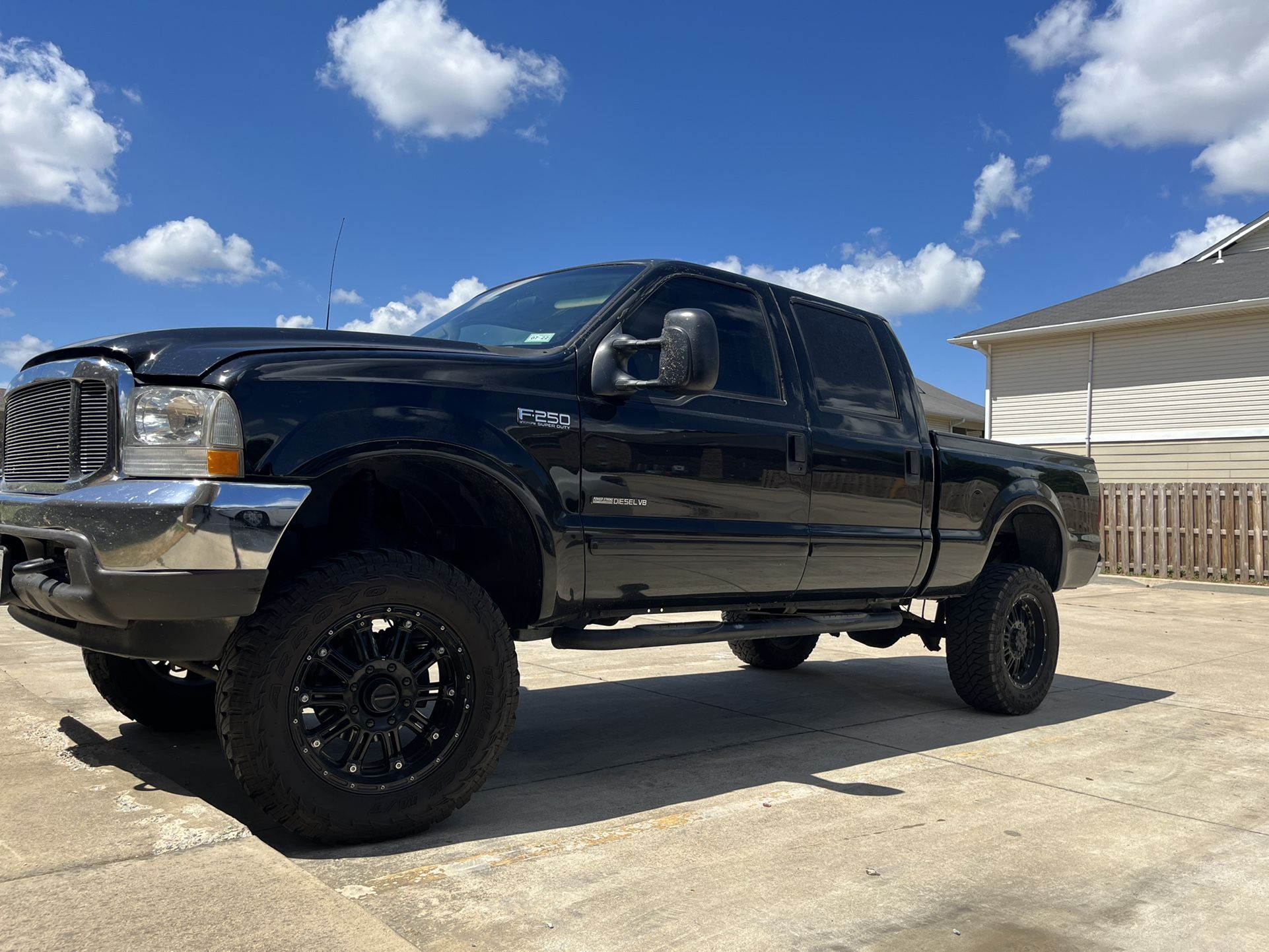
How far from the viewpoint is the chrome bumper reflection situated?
304 cm

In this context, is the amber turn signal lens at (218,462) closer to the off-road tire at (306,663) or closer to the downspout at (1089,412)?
the off-road tire at (306,663)

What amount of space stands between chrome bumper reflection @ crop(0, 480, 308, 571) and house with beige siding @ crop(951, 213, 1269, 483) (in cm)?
1933

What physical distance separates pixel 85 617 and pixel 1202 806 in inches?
163

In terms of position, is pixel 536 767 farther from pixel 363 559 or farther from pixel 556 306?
pixel 556 306

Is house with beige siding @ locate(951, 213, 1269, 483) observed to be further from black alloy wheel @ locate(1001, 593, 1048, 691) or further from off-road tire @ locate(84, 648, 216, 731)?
off-road tire @ locate(84, 648, 216, 731)

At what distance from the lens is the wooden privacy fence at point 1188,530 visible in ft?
48.9

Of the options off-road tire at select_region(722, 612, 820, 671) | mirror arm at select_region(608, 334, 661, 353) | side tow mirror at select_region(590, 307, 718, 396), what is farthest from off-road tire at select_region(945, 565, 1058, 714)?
mirror arm at select_region(608, 334, 661, 353)

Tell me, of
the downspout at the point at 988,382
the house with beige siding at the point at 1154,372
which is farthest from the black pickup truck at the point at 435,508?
the downspout at the point at 988,382

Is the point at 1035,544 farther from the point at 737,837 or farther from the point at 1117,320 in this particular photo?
the point at 1117,320

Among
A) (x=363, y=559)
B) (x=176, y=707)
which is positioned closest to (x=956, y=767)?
(x=363, y=559)

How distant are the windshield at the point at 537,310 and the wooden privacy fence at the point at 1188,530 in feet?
38.1

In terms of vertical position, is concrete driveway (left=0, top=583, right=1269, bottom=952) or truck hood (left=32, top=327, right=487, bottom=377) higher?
truck hood (left=32, top=327, right=487, bottom=377)

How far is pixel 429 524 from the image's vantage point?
4152mm

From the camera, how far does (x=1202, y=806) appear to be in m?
4.25
